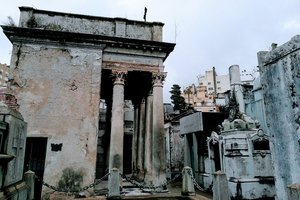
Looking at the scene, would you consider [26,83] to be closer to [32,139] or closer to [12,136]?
[32,139]

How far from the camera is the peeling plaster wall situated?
384 inches

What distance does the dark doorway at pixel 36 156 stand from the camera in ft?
32.3

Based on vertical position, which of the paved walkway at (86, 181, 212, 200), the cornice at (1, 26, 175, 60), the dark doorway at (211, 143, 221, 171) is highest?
the cornice at (1, 26, 175, 60)

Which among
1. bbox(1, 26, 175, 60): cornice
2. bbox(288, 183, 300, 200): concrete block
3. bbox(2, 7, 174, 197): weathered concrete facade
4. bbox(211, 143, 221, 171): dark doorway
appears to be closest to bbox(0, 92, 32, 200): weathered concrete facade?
bbox(288, 183, 300, 200): concrete block

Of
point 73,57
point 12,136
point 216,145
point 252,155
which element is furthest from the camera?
point 216,145

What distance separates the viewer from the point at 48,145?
9680 millimetres

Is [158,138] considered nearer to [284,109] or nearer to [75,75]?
[75,75]

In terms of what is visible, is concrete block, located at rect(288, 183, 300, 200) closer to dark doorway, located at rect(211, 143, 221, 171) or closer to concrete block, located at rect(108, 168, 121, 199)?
concrete block, located at rect(108, 168, 121, 199)

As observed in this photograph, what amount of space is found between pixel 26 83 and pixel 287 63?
10.4 metres

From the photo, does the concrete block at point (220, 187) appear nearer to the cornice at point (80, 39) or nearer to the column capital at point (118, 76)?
the column capital at point (118, 76)

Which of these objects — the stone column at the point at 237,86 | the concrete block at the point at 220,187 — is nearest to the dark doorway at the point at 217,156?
the stone column at the point at 237,86

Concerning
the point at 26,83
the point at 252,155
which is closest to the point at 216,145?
the point at 252,155

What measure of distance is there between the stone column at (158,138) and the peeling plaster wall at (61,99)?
287cm

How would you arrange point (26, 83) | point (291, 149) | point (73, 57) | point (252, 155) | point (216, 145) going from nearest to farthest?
1. point (291, 149)
2. point (252, 155)
3. point (26, 83)
4. point (73, 57)
5. point (216, 145)
